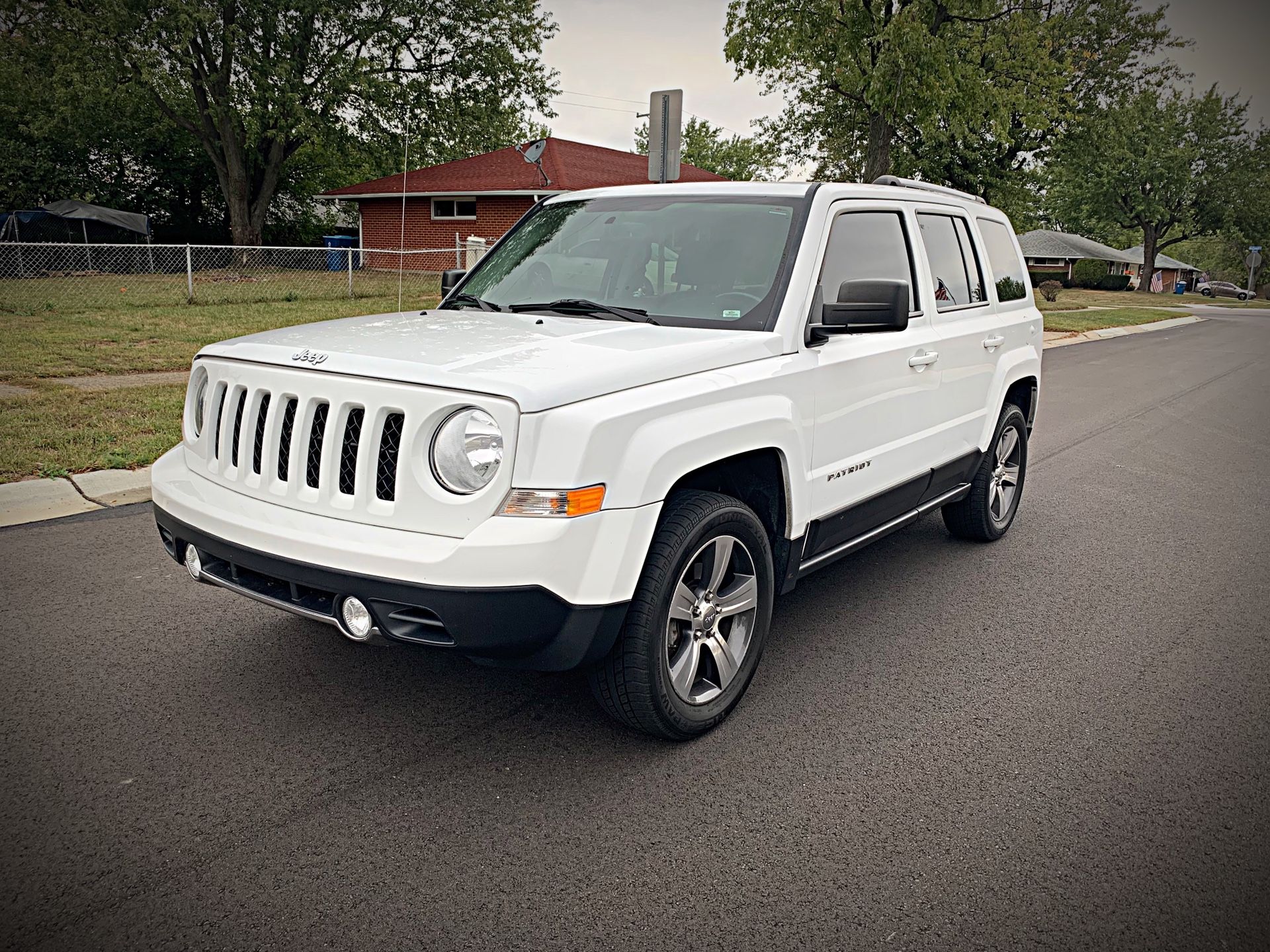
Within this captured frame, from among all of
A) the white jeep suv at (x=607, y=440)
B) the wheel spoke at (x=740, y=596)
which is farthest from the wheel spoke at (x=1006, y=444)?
the wheel spoke at (x=740, y=596)

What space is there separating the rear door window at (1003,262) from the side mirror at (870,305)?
2.26 metres

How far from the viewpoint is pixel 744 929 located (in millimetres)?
2561

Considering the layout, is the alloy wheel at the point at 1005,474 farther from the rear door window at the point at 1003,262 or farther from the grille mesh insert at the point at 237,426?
the grille mesh insert at the point at 237,426

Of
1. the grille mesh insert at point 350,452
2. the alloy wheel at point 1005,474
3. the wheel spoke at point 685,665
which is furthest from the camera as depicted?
the alloy wheel at point 1005,474

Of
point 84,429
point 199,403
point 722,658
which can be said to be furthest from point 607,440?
point 84,429

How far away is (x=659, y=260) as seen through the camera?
4.34 metres

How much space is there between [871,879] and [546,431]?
1544 millimetres

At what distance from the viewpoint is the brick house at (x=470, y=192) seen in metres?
32.3

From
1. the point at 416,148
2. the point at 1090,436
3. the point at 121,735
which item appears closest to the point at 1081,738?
the point at 121,735

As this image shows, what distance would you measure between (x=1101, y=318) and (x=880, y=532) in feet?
99.9

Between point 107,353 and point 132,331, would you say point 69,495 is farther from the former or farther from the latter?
point 132,331

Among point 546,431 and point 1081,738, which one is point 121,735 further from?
point 1081,738

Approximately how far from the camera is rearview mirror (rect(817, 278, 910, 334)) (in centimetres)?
381

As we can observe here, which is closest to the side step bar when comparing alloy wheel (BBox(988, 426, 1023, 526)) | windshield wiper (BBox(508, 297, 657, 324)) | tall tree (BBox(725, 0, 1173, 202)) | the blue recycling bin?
alloy wheel (BBox(988, 426, 1023, 526))
